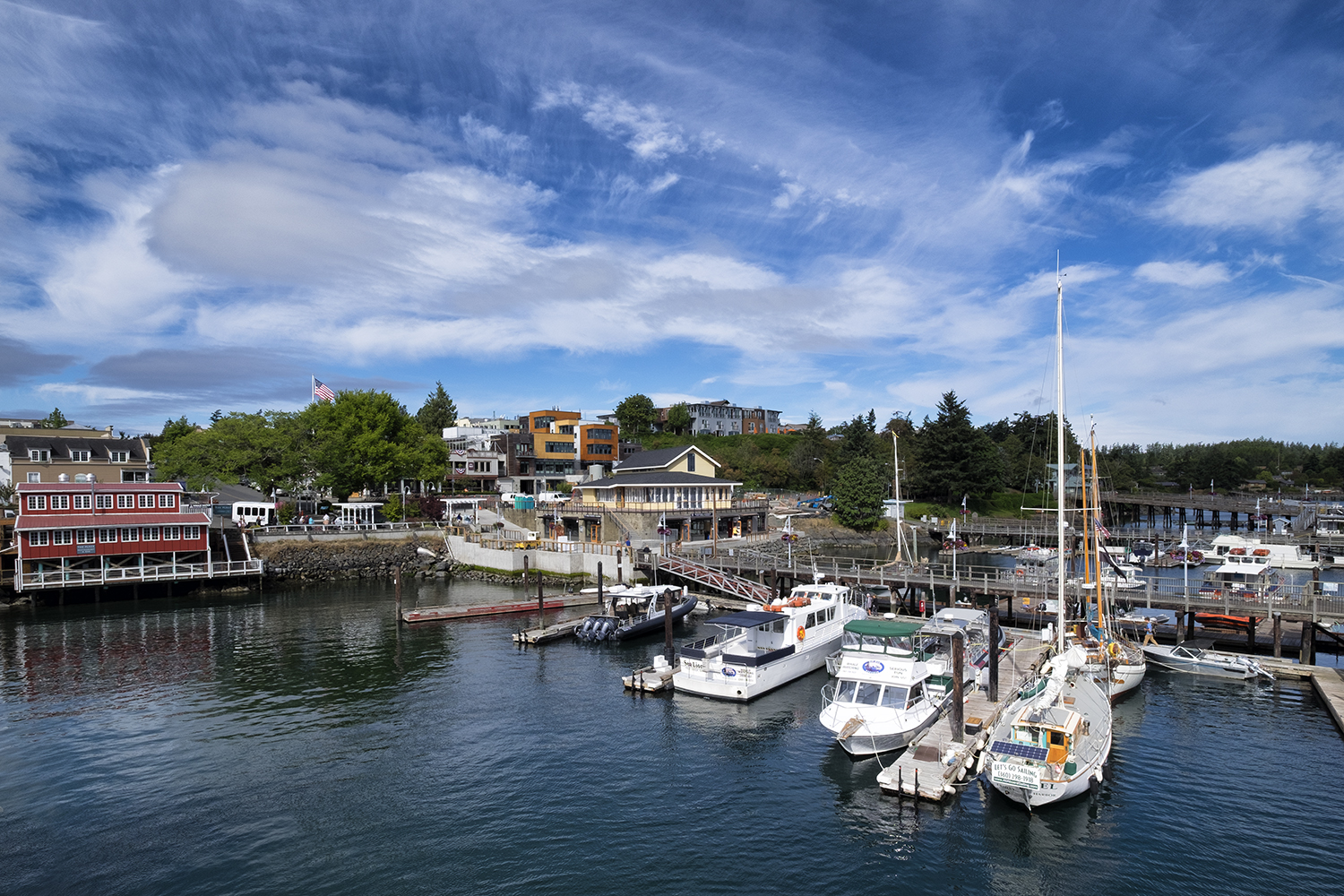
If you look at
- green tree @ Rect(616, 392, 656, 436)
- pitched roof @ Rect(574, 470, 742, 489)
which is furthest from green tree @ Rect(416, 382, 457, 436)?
pitched roof @ Rect(574, 470, 742, 489)

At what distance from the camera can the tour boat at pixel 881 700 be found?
24781mm

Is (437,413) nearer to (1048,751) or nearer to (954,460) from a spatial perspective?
(954,460)

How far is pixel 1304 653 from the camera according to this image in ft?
110

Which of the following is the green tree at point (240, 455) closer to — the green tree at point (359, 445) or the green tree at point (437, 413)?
the green tree at point (359, 445)

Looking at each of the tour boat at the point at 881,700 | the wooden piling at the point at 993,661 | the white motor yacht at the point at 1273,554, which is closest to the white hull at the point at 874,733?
the tour boat at the point at 881,700

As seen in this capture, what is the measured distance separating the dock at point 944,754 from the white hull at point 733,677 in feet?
25.5

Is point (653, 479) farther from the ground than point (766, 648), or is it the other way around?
point (653, 479)

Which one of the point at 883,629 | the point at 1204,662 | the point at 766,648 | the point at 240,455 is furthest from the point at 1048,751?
the point at 240,455

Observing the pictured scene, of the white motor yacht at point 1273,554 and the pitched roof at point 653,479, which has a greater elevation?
the pitched roof at point 653,479

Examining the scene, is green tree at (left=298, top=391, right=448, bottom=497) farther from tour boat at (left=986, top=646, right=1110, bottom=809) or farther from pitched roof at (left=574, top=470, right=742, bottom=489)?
tour boat at (left=986, top=646, right=1110, bottom=809)

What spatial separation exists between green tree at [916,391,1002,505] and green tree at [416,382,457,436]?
89.1 meters

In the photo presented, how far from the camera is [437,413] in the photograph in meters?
144

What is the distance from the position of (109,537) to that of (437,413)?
86981 millimetres

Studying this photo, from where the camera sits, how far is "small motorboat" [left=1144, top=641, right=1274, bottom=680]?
32500mm
